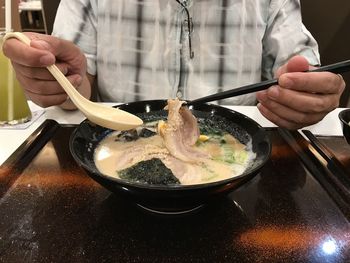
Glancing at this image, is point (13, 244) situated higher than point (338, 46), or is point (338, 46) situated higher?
point (338, 46)

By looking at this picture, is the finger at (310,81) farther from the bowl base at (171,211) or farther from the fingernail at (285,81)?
the bowl base at (171,211)

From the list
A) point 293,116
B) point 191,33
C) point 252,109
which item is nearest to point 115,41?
point 191,33

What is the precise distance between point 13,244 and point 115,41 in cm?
109

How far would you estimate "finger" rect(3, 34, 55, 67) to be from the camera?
97 centimetres

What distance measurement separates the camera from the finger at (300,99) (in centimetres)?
100

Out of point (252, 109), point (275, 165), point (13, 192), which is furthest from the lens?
point (252, 109)

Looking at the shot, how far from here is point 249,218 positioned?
29.5 inches

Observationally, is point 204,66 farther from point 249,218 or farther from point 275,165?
point 249,218

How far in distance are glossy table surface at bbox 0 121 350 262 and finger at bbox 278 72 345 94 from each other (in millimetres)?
210

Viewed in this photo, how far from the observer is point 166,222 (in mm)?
727

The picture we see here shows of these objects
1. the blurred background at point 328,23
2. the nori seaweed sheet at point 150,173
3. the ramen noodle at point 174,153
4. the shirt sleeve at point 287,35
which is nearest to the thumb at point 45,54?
the ramen noodle at point 174,153

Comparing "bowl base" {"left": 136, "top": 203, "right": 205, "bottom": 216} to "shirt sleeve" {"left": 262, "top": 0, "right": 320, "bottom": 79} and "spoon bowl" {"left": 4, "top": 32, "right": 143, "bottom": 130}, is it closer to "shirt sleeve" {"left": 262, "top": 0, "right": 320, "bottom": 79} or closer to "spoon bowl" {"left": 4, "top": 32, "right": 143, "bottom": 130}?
"spoon bowl" {"left": 4, "top": 32, "right": 143, "bottom": 130}

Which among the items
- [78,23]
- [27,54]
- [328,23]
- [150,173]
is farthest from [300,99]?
[328,23]

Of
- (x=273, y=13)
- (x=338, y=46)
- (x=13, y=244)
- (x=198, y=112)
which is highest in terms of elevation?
(x=273, y=13)
